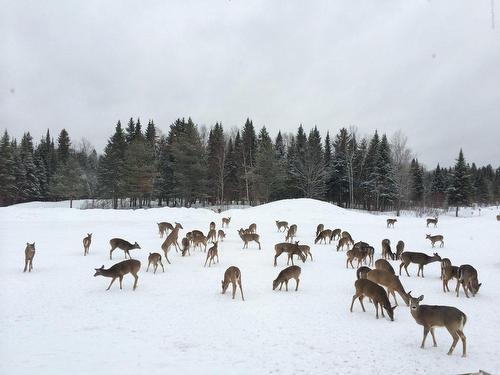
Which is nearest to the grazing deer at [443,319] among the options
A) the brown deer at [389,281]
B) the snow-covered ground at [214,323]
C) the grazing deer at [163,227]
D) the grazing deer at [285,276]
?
the snow-covered ground at [214,323]

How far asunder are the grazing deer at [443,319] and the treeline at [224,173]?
172ft

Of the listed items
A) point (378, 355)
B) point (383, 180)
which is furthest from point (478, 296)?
point (383, 180)

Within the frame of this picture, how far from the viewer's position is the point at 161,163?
72688 mm

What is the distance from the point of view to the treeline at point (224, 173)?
62.3 meters

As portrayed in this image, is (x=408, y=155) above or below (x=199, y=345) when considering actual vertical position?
above

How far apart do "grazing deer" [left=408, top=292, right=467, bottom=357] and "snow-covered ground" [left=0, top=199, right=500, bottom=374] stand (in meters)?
0.38

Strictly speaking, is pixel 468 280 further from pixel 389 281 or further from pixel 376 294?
pixel 376 294

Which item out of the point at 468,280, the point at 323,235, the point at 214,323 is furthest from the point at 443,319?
the point at 323,235

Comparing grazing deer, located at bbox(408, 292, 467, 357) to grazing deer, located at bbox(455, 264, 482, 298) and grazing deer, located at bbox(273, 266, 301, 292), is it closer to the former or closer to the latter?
grazing deer, located at bbox(273, 266, 301, 292)

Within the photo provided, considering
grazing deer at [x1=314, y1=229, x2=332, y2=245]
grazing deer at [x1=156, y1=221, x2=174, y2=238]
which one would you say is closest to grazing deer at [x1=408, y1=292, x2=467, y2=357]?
grazing deer at [x1=314, y1=229, x2=332, y2=245]

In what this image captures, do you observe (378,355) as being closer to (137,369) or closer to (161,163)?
(137,369)

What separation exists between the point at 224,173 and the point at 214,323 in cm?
6327

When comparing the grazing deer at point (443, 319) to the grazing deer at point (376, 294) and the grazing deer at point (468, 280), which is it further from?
the grazing deer at point (468, 280)

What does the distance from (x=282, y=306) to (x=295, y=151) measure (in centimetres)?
6979
